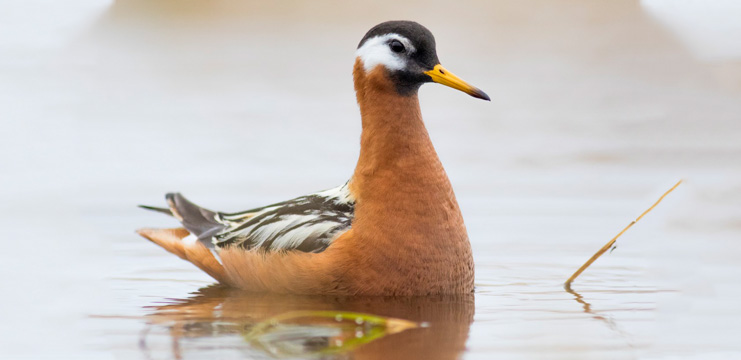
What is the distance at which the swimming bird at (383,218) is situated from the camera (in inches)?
349

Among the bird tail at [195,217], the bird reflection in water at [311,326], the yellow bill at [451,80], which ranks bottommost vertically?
the bird reflection in water at [311,326]

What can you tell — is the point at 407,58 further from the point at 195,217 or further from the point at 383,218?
the point at 195,217

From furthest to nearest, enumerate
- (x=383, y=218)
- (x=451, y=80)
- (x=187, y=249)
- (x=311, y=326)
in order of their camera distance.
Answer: (x=187, y=249), (x=451, y=80), (x=383, y=218), (x=311, y=326)

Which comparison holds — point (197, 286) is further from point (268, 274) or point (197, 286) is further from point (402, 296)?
point (402, 296)

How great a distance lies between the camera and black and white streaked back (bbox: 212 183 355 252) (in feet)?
29.9

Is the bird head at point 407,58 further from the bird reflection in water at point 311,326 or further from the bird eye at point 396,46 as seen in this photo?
the bird reflection in water at point 311,326

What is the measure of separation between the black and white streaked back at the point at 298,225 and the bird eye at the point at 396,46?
3.99ft

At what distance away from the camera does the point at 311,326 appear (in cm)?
798

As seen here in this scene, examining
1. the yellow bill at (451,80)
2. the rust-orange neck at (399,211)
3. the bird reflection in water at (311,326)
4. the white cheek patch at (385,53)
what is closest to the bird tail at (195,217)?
the bird reflection in water at (311,326)

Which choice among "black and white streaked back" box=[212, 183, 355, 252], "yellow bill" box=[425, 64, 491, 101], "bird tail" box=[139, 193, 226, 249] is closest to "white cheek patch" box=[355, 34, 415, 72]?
"yellow bill" box=[425, 64, 491, 101]

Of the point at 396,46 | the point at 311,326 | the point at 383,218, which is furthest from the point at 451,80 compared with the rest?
the point at 311,326

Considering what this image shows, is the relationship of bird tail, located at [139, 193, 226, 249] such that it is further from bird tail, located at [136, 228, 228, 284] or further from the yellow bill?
the yellow bill

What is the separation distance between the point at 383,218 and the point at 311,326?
1.32 m

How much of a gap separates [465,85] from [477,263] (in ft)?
7.14
